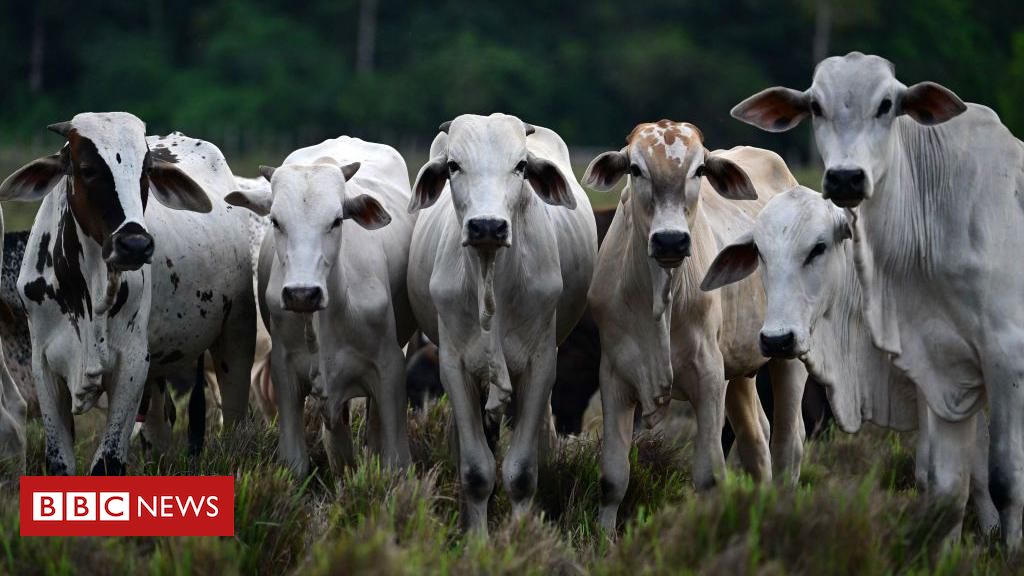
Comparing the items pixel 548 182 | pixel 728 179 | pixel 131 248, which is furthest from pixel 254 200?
pixel 728 179

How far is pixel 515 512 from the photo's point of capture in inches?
289

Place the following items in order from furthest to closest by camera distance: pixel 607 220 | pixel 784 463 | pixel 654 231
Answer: pixel 607 220, pixel 784 463, pixel 654 231

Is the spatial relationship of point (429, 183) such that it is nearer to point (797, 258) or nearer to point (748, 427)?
point (797, 258)

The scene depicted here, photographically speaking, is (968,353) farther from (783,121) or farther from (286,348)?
(286,348)

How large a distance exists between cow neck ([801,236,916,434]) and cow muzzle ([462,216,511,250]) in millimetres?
1570

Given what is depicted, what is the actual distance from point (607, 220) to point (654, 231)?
3.69 metres

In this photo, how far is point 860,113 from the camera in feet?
22.1

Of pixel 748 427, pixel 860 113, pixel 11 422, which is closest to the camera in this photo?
pixel 860 113

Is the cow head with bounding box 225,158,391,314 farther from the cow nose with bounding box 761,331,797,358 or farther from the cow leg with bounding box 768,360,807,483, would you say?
the cow leg with bounding box 768,360,807,483

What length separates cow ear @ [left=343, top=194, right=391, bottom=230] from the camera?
310 inches

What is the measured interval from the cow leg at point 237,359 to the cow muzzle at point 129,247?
1733 mm

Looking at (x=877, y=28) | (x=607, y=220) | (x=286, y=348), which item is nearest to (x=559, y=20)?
(x=877, y=28)

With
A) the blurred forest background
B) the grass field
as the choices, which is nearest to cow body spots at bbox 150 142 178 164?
the grass field

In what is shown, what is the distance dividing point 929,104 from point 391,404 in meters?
3.01
